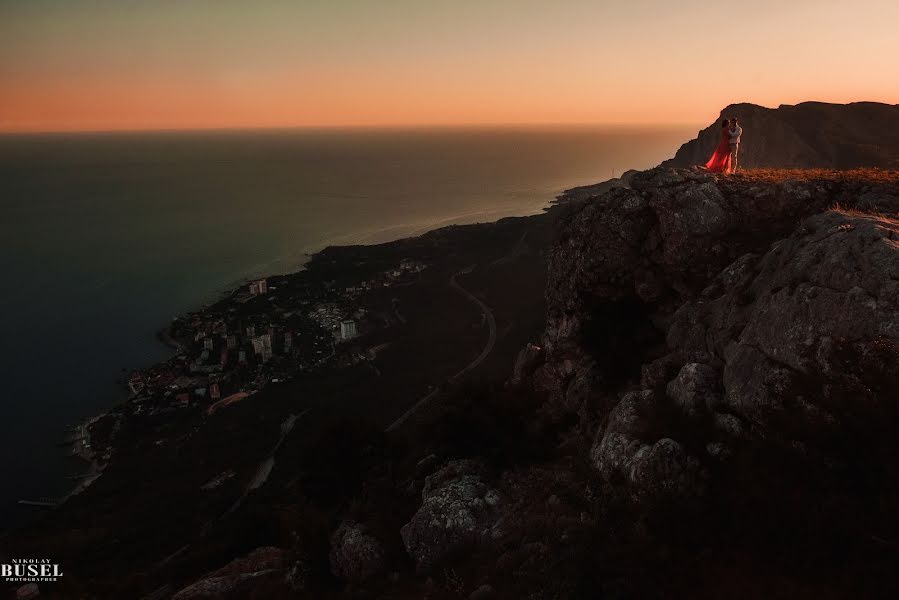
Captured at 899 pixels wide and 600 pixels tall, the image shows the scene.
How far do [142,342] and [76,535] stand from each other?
41.2 meters

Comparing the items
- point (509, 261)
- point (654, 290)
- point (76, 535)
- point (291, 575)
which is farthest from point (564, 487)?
point (509, 261)

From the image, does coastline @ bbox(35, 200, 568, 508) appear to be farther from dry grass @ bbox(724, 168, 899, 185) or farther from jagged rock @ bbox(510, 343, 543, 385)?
dry grass @ bbox(724, 168, 899, 185)

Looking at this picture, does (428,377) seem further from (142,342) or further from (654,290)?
(142,342)

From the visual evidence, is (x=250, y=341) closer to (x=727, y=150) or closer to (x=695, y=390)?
(x=727, y=150)

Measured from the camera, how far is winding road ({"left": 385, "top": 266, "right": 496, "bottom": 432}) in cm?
4253

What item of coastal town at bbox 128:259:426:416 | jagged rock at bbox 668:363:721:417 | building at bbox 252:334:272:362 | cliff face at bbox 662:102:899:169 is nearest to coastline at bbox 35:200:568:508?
coastal town at bbox 128:259:426:416

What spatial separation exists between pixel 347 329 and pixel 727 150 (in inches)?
2042

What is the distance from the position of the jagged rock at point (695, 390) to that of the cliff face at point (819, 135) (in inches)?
2761

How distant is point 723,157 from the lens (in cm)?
2055

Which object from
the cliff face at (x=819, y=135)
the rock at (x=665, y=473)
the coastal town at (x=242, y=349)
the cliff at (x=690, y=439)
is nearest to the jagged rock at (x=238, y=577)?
the cliff at (x=690, y=439)

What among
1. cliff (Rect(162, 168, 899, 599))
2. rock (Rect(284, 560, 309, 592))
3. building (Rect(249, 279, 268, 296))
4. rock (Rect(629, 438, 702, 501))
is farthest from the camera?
building (Rect(249, 279, 268, 296))

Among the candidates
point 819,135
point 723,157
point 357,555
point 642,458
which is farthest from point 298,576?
point 819,135

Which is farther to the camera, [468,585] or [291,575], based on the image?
[291,575]

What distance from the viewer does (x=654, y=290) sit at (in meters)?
18.1
